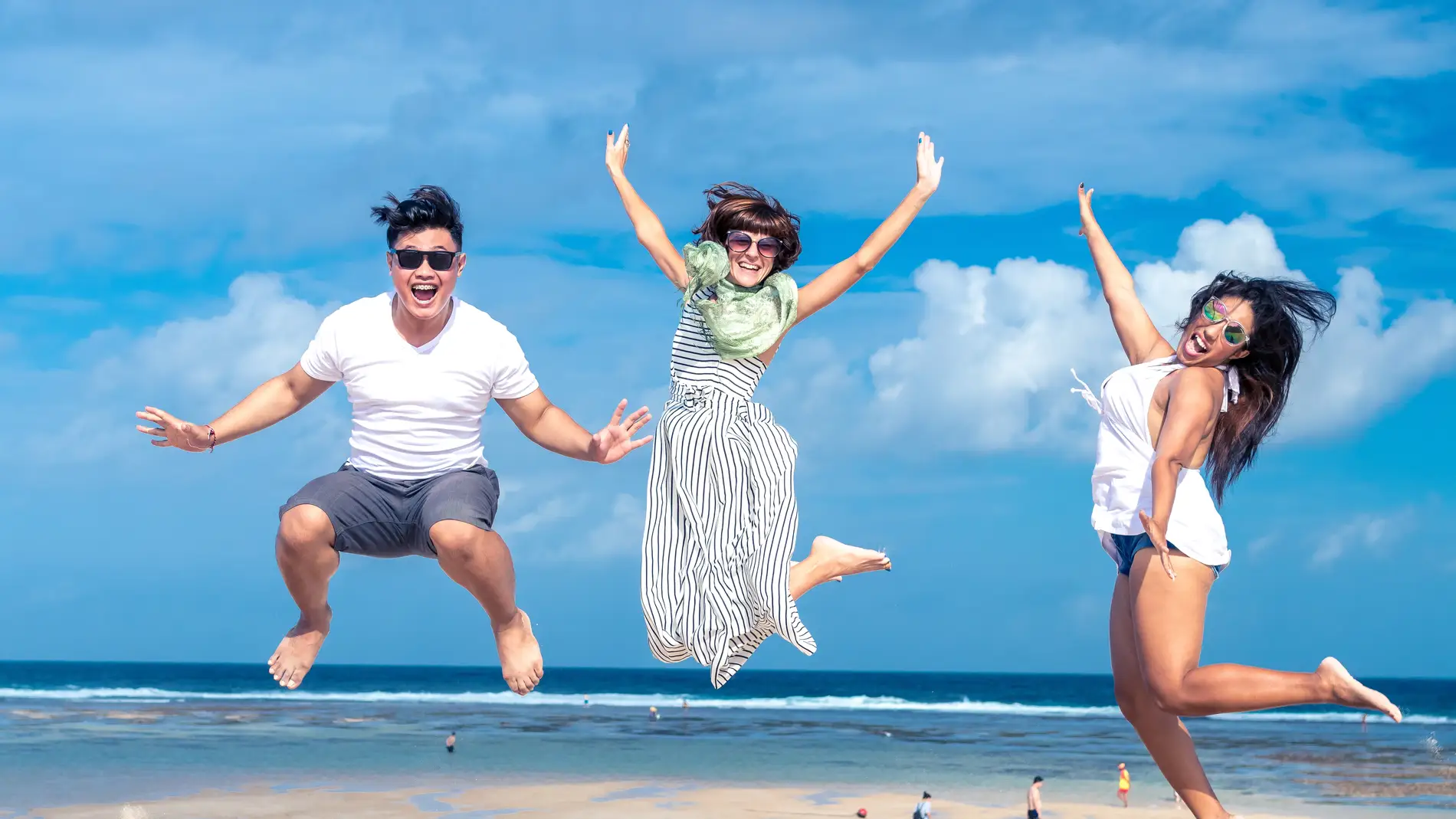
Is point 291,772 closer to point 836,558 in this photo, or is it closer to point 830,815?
point 830,815

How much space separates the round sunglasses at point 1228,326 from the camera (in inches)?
219

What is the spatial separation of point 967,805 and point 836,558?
76.6 feet

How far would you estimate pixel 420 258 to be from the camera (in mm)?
6262

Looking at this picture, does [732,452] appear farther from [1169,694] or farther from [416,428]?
[1169,694]

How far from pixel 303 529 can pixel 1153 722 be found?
147 inches

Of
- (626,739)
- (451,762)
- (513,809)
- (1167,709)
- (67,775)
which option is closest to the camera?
(1167,709)

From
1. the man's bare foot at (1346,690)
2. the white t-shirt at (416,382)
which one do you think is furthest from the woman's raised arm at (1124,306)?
the white t-shirt at (416,382)

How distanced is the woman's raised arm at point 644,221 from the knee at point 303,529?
6.36 ft

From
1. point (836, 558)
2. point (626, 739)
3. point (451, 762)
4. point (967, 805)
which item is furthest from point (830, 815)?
point (836, 558)

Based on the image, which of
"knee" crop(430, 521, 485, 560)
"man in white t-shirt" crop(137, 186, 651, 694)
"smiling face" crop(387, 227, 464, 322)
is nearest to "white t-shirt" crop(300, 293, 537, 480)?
"man in white t-shirt" crop(137, 186, 651, 694)

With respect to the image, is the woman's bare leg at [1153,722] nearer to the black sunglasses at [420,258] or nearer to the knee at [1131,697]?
the knee at [1131,697]

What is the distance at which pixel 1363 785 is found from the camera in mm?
31438

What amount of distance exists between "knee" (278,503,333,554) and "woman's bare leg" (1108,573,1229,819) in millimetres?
3445

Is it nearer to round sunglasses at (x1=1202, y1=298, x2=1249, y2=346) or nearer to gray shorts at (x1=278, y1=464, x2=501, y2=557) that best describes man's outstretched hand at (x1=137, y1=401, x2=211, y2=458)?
gray shorts at (x1=278, y1=464, x2=501, y2=557)
